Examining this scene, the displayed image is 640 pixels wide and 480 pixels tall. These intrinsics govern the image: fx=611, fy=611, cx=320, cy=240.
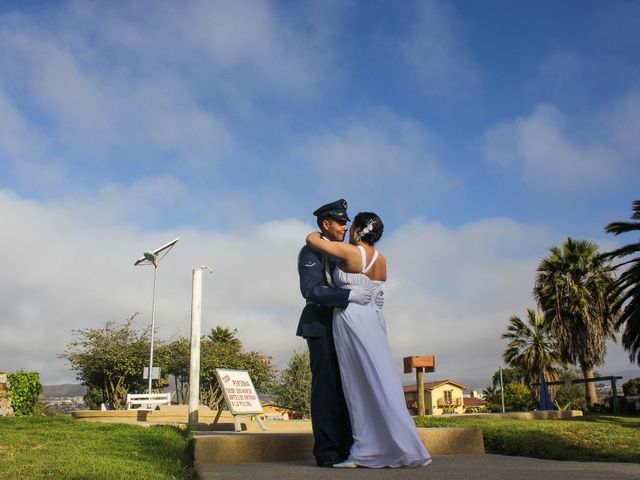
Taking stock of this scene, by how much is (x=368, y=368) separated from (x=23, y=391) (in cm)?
1891

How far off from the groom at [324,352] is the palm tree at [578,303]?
31940 millimetres

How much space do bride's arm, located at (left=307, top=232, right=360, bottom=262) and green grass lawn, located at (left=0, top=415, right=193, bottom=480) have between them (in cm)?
229

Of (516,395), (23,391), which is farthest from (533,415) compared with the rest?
(516,395)

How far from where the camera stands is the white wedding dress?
169 inches

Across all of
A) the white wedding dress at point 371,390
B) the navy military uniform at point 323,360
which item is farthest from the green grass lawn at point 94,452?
the white wedding dress at point 371,390

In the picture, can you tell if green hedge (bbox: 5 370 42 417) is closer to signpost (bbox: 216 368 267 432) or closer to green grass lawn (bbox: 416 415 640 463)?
signpost (bbox: 216 368 267 432)

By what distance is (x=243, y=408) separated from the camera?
34.7 ft

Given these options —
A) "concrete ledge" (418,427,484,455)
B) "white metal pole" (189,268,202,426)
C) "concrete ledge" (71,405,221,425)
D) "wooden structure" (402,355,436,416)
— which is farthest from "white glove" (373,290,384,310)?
"concrete ledge" (71,405,221,425)

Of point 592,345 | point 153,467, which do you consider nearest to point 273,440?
point 153,467

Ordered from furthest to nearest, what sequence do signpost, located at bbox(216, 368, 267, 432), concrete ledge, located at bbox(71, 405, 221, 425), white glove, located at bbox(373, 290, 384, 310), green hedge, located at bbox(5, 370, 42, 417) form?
green hedge, located at bbox(5, 370, 42, 417)
concrete ledge, located at bbox(71, 405, 221, 425)
signpost, located at bbox(216, 368, 267, 432)
white glove, located at bbox(373, 290, 384, 310)

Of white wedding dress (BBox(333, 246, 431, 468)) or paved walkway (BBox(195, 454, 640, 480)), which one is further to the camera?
white wedding dress (BBox(333, 246, 431, 468))

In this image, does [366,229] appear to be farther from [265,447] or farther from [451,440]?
[451,440]

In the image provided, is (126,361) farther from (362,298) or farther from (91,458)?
(362,298)

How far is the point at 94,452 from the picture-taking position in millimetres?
6504
